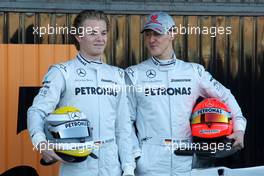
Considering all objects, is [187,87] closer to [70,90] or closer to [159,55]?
[159,55]

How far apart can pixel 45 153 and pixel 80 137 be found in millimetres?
230

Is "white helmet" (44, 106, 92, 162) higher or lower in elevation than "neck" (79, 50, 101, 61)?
lower

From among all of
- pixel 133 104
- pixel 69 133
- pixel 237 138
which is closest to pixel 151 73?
pixel 133 104

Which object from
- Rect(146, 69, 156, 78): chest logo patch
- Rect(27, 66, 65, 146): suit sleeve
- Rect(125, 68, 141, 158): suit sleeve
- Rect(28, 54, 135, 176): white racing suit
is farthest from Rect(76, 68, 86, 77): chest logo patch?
Rect(146, 69, 156, 78): chest logo patch

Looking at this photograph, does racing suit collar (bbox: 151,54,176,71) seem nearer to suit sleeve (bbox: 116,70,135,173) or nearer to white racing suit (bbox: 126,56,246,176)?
white racing suit (bbox: 126,56,246,176)

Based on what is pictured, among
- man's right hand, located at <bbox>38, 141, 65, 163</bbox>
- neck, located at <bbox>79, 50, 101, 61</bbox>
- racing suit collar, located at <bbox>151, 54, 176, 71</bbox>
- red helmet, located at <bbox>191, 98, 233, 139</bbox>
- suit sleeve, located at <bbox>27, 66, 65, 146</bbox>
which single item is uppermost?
neck, located at <bbox>79, 50, 101, 61</bbox>

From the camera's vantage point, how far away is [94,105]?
3.45 meters

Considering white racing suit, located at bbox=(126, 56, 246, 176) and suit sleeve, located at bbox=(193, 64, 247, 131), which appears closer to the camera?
white racing suit, located at bbox=(126, 56, 246, 176)

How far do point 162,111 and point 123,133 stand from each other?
0.33 meters

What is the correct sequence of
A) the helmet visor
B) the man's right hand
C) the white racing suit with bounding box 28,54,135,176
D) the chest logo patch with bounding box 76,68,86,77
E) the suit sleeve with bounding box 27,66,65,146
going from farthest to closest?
the helmet visor
the chest logo patch with bounding box 76,68,86,77
the white racing suit with bounding box 28,54,135,176
the suit sleeve with bounding box 27,66,65,146
the man's right hand

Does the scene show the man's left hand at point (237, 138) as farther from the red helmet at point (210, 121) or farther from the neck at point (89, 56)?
the neck at point (89, 56)

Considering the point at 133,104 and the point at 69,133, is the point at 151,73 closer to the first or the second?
the point at 133,104

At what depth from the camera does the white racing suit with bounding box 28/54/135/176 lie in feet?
11.1

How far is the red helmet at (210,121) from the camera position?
148 inches
